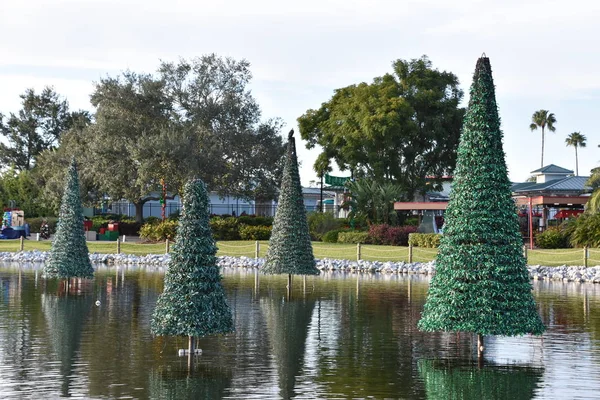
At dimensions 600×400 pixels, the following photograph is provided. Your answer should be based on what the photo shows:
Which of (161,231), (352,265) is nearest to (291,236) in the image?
(352,265)

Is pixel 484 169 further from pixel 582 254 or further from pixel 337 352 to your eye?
pixel 582 254

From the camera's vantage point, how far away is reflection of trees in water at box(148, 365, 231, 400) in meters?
12.8

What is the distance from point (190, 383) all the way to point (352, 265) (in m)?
25.1

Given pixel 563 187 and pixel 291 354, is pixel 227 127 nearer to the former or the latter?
pixel 563 187

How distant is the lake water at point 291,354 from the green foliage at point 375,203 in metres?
26.4

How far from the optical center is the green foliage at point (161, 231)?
51166 mm

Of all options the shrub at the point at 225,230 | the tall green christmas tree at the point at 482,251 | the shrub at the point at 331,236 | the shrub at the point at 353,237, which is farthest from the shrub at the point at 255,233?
the tall green christmas tree at the point at 482,251

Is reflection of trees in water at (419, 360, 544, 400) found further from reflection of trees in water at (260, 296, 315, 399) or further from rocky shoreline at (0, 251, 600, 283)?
rocky shoreline at (0, 251, 600, 283)

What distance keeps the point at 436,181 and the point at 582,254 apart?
86.8 ft

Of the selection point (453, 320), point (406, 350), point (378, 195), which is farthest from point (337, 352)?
point (378, 195)

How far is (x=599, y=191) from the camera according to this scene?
141ft

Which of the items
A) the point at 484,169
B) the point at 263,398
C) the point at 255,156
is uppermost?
the point at 255,156

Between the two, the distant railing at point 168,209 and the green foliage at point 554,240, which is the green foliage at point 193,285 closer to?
the green foliage at point 554,240

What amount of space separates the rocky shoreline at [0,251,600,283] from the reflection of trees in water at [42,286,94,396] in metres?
3.29
